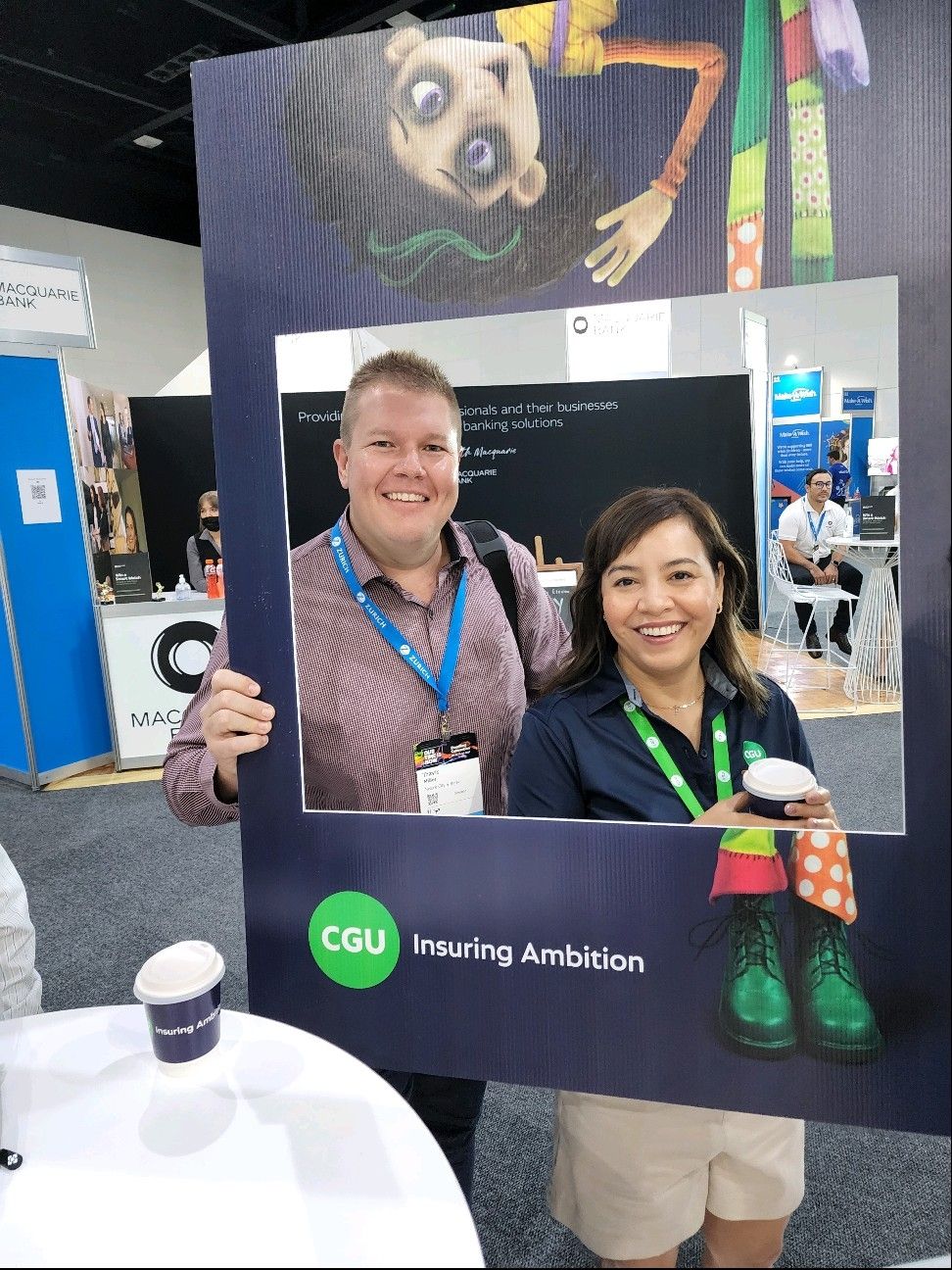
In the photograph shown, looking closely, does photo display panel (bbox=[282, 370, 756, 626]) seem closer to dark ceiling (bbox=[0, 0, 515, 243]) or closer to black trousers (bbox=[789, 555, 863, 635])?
black trousers (bbox=[789, 555, 863, 635])

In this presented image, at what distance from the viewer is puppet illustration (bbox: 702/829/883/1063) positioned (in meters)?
0.80

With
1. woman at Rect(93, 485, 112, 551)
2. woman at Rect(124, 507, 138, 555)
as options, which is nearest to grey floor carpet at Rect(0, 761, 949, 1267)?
woman at Rect(93, 485, 112, 551)

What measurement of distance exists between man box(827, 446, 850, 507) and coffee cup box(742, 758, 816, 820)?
28 centimetres

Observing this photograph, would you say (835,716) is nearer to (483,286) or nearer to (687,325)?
(687,325)

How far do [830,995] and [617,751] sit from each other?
12.6 inches

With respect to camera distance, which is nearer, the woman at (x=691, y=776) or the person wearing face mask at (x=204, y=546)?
the woman at (x=691, y=776)

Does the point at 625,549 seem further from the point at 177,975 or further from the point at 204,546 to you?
the point at 204,546

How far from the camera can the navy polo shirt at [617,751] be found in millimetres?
857

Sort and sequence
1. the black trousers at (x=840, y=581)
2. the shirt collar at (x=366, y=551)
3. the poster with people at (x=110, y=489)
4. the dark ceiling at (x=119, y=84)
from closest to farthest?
1. the black trousers at (x=840, y=581)
2. the shirt collar at (x=366, y=551)
3. the poster with people at (x=110, y=489)
4. the dark ceiling at (x=119, y=84)

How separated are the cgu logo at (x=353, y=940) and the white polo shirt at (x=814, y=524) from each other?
0.63m

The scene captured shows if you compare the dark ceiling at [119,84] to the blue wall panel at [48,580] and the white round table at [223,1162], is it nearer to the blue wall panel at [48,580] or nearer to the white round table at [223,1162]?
the blue wall panel at [48,580]

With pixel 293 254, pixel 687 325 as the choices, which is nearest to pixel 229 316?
pixel 293 254

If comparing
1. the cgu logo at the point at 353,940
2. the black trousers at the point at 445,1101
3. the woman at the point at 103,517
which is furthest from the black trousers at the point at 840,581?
the woman at the point at 103,517

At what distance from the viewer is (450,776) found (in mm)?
930
